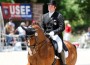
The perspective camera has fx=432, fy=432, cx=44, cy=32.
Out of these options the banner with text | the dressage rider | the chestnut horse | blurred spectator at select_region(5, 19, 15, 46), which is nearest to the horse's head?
the chestnut horse

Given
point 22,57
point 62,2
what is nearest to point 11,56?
point 22,57

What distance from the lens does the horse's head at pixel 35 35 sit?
30.4 feet

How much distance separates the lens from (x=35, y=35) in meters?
9.45

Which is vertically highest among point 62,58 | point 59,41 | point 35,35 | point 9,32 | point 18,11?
point 35,35

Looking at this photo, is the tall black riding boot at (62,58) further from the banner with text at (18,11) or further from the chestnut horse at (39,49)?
the banner with text at (18,11)

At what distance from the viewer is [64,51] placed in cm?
1088

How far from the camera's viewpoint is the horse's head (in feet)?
30.4

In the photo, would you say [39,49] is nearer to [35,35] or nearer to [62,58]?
[35,35]

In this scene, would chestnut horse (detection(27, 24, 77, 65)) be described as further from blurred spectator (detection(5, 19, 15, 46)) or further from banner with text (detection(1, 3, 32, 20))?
banner with text (detection(1, 3, 32, 20))

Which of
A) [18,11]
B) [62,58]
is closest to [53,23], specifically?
[62,58]

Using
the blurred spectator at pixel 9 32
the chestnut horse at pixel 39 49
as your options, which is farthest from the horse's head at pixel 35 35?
the blurred spectator at pixel 9 32

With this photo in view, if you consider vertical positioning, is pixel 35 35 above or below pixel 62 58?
above

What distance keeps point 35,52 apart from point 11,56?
374 inches

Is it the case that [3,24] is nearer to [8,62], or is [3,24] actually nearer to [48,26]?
[8,62]
